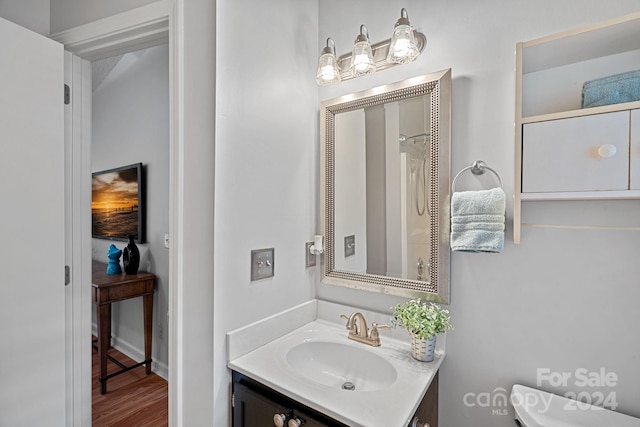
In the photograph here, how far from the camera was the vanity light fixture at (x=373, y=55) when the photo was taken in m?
1.18

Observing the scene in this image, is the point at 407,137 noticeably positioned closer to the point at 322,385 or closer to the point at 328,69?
the point at 328,69

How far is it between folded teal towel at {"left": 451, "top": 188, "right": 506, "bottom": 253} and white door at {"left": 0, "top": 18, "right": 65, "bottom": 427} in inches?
66.0

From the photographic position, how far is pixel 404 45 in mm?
1175

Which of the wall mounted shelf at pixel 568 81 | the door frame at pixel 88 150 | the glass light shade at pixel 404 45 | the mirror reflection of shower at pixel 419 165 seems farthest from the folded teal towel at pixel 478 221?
the door frame at pixel 88 150

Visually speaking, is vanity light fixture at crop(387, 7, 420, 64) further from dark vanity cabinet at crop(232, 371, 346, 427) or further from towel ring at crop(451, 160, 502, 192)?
dark vanity cabinet at crop(232, 371, 346, 427)

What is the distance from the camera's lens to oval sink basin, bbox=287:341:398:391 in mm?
1201

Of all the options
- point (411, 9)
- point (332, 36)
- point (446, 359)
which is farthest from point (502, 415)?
point (332, 36)

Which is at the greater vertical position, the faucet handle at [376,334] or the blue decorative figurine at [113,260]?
the blue decorative figurine at [113,260]

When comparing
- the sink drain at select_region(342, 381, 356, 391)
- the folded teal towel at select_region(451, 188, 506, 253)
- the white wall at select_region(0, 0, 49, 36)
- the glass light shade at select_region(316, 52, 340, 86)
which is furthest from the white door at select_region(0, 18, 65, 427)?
the folded teal towel at select_region(451, 188, 506, 253)

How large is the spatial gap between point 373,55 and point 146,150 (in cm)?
203

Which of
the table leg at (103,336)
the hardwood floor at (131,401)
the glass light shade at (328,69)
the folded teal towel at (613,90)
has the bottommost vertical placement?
the hardwood floor at (131,401)

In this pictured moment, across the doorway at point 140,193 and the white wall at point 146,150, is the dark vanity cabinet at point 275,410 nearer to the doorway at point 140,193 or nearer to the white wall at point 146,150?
the doorway at point 140,193

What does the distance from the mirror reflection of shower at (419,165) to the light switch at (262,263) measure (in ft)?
2.16

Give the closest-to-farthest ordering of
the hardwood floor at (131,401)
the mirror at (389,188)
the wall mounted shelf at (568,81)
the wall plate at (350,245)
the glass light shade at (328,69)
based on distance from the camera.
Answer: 1. the wall mounted shelf at (568,81)
2. the mirror at (389,188)
3. the glass light shade at (328,69)
4. the wall plate at (350,245)
5. the hardwood floor at (131,401)
